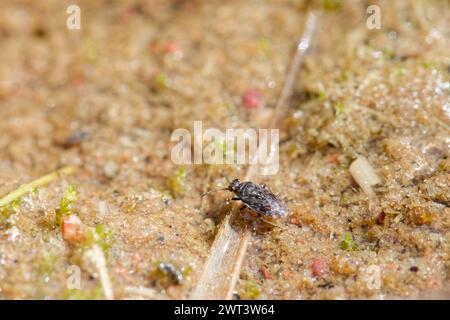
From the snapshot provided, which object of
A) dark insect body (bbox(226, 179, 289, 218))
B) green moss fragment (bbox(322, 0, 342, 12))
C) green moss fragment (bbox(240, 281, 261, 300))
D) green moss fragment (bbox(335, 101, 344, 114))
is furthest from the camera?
green moss fragment (bbox(322, 0, 342, 12))

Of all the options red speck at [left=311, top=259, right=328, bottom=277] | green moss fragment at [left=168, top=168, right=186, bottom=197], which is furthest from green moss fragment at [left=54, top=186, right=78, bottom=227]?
red speck at [left=311, top=259, right=328, bottom=277]

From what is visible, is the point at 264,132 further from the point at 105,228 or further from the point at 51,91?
the point at 51,91

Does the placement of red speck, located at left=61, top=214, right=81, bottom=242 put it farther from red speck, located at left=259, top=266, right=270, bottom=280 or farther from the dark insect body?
red speck, located at left=259, top=266, right=270, bottom=280

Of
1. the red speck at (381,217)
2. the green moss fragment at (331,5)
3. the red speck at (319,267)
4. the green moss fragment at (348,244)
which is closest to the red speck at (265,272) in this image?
the red speck at (319,267)

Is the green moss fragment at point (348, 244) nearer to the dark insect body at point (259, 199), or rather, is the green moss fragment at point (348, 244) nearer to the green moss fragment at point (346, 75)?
the dark insect body at point (259, 199)

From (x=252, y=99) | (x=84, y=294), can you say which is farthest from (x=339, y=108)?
(x=84, y=294)

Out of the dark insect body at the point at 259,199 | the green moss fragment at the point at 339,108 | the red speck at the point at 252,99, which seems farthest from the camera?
the red speck at the point at 252,99

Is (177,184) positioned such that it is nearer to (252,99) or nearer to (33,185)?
(33,185)

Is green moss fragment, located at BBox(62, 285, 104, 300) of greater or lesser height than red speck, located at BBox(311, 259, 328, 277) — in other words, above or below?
below
